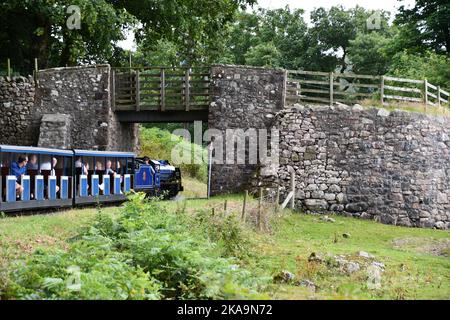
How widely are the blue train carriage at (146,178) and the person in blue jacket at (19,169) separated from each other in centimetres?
690

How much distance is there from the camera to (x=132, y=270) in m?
Result: 10.4

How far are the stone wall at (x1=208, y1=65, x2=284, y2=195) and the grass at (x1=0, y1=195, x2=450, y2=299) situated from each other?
2492mm

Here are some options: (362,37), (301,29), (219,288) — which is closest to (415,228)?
(219,288)

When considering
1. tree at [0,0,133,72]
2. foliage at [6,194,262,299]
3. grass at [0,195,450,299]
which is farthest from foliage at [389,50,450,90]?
foliage at [6,194,262,299]

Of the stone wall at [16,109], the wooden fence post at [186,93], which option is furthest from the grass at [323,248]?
the stone wall at [16,109]

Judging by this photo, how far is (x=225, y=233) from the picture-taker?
15742mm

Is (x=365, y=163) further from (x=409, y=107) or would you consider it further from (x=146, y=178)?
(x=146, y=178)

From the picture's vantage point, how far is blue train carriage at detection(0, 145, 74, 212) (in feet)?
54.6

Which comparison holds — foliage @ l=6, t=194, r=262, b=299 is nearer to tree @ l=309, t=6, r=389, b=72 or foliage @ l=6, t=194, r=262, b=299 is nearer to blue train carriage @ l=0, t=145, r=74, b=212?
blue train carriage @ l=0, t=145, r=74, b=212

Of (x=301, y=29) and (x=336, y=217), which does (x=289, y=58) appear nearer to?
(x=301, y=29)

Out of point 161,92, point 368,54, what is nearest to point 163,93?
point 161,92

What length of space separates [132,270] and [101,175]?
11436mm

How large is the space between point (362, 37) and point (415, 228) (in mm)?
21199

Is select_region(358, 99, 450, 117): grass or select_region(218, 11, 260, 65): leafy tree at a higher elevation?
select_region(218, 11, 260, 65): leafy tree
